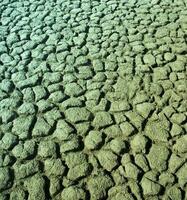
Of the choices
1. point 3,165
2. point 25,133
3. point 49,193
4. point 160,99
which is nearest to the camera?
point 49,193

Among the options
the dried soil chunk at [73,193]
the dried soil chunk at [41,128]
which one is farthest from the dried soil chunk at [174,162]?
the dried soil chunk at [41,128]

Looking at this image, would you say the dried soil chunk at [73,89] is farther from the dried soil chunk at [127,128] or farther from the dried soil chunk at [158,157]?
the dried soil chunk at [158,157]

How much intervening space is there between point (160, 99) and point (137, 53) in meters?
0.94

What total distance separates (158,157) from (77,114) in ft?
2.96

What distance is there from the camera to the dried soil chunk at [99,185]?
2.67m

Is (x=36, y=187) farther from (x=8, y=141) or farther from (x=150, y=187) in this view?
(x=150, y=187)

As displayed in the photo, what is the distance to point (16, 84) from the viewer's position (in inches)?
Answer: 152

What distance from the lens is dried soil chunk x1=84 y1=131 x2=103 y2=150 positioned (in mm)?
3068

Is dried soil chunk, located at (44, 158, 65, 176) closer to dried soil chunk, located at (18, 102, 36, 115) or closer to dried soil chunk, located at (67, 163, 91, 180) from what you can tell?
dried soil chunk, located at (67, 163, 91, 180)

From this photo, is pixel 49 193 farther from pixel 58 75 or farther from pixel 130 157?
pixel 58 75

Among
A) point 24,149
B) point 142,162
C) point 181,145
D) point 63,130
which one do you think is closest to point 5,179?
point 24,149

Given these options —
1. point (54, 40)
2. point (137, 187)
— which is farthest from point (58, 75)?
point (137, 187)

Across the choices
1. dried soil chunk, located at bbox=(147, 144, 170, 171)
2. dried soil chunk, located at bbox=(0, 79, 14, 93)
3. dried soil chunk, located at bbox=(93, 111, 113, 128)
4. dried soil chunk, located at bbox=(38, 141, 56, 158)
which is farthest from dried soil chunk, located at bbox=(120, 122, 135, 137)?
dried soil chunk, located at bbox=(0, 79, 14, 93)

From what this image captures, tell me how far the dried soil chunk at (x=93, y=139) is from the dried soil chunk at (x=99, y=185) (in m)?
0.34
